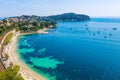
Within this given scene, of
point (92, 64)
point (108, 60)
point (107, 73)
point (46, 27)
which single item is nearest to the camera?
point (107, 73)

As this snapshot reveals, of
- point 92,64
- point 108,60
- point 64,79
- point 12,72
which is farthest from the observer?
point 108,60

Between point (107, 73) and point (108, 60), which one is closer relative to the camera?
point (107, 73)

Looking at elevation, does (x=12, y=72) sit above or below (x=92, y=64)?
above

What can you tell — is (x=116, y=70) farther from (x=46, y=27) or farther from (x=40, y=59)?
(x=46, y=27)

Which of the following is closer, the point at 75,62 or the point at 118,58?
the point at 75,62

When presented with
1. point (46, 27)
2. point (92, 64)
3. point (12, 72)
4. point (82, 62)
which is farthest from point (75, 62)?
→ point (46, 27)

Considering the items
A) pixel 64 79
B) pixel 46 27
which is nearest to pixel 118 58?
pixel 64 79

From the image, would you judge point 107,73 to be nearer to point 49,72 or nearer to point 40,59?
point 49,72

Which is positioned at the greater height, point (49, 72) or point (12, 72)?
point (12, 72)

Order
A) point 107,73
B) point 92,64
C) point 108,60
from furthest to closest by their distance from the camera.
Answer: point 108,60
point 92,64
point 107,73
